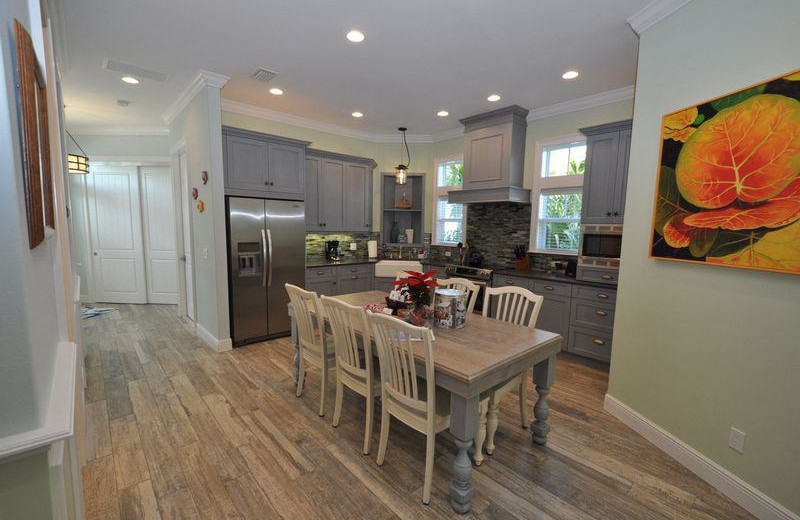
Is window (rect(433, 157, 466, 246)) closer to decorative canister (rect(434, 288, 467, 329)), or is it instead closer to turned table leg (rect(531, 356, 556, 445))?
decorative canister (rect(434, 288, 467, 329))

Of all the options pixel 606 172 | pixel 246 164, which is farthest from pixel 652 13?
pixel 246 164

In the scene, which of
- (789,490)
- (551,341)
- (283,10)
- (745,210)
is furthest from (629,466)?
(283,10)

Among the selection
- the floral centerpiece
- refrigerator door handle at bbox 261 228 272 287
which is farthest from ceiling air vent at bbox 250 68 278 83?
the floral centerpiece

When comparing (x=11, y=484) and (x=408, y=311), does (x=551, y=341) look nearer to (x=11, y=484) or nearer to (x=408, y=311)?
(x=408, y=311)

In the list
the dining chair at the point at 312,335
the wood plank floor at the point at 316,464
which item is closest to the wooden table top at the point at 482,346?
the wood plank floor at the point at 316,464

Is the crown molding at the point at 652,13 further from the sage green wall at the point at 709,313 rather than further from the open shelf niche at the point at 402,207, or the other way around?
the open shelf niche at the point at 402,207

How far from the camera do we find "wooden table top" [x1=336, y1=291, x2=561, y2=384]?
1.73 meters

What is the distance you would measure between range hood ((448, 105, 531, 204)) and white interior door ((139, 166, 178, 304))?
16.5 ft

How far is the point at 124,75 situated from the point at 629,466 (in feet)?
18.2

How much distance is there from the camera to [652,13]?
2.35 m

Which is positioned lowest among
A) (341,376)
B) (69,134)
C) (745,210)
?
(341,376)

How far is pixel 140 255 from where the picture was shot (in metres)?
5.95

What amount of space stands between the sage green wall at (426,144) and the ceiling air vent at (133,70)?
0.79 metres

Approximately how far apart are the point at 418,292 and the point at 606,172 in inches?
108
